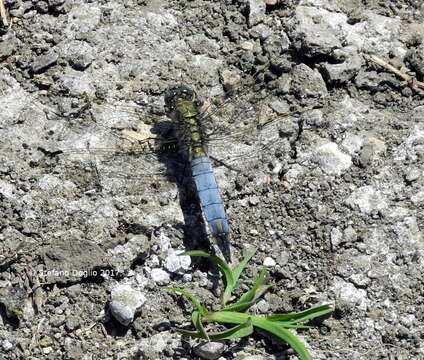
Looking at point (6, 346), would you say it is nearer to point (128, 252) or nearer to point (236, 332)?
point (128, 252)

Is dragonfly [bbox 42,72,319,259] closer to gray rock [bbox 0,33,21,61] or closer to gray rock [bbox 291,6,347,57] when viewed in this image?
gray rock [bbox 291,6,347,57]

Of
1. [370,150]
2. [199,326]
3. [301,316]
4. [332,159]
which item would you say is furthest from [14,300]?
[370,150]

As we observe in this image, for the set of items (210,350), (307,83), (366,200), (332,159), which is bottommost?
(210,350)

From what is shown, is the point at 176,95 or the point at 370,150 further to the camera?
the point at 176,95

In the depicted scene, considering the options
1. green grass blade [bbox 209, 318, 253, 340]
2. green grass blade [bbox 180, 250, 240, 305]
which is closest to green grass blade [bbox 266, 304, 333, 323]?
green grass blade [bbox 209, 318, 253, 340]

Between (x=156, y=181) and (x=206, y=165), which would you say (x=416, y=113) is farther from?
(x=156, y=181)

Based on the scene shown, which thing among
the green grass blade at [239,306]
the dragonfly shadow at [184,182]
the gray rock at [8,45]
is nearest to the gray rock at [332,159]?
the dragonfly shadow at [184,182]

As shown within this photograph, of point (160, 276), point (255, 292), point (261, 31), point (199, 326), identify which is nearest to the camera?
point (199, 326)
